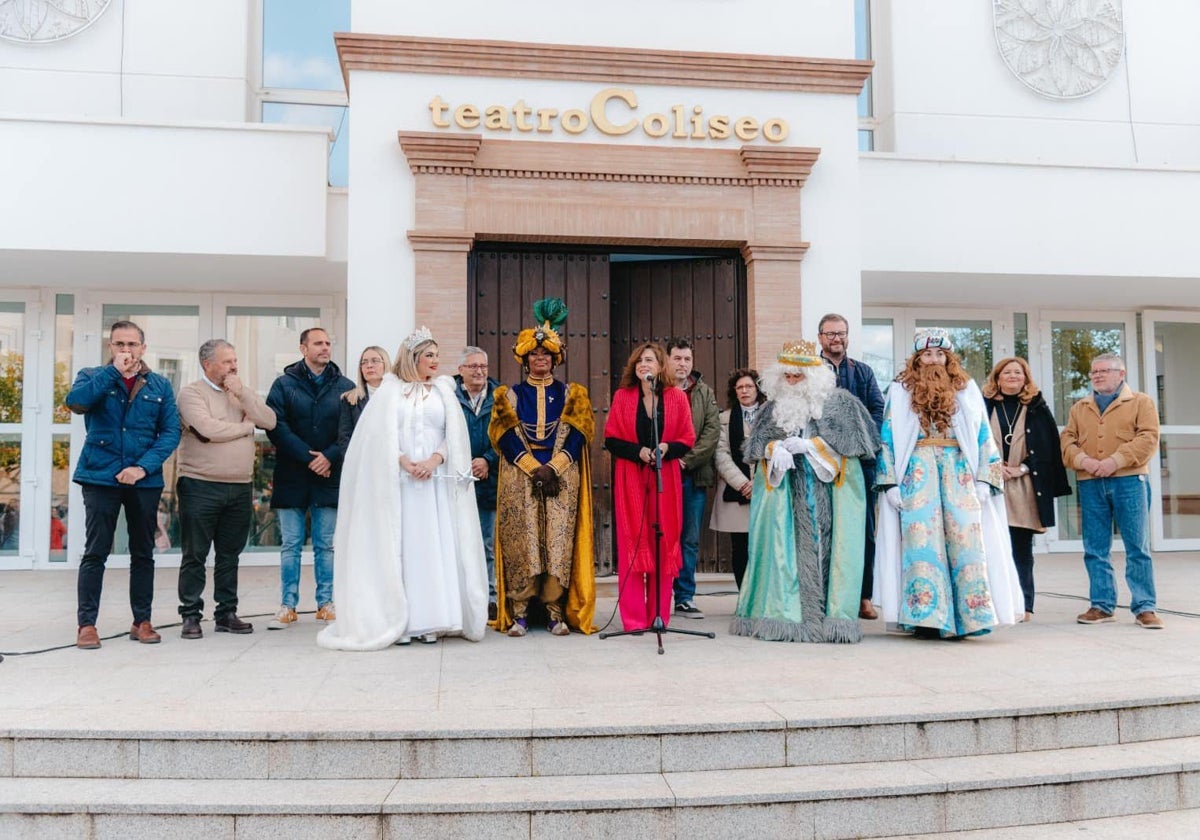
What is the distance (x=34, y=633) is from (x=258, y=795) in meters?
3.45

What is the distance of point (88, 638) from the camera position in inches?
218

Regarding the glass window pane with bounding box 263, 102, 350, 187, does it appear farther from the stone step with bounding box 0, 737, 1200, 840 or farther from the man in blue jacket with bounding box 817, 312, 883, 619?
the stone step with bounding box 0, 737, 1200, 840

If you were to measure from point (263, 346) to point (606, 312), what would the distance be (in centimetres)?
397

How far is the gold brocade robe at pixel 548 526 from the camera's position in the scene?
582 centimetres

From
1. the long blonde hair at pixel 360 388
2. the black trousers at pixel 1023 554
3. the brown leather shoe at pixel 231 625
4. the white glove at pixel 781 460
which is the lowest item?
the brown leather shoe at pixel 231 625

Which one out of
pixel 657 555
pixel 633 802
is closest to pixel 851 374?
pixel 657 555

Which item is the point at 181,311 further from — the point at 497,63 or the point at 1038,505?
the point at 1038,505

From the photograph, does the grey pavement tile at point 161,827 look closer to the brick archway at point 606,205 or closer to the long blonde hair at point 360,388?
the long blonde hair at point 360,388

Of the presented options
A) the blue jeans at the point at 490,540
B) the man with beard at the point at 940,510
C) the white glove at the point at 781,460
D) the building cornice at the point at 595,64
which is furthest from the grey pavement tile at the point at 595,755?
the building cornice at the point at 595,64

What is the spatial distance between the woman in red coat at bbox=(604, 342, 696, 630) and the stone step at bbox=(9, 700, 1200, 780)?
79.1 inches

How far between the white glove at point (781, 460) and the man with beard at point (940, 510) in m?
0.54

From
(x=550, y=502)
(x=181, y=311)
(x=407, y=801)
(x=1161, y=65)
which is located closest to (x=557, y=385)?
(x=550, y=502)

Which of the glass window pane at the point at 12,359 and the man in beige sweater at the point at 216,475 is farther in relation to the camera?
the glass window pane at the point at 12,359

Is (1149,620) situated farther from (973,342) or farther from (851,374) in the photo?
(973,342)
